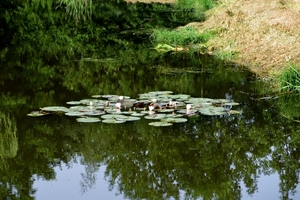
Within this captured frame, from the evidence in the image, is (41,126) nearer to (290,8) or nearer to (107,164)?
(107,164)

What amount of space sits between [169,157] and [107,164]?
723 mm

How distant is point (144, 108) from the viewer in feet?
26.5

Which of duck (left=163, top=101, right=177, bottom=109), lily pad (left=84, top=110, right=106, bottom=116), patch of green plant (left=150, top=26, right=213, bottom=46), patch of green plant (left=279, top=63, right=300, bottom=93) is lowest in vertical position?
lily pad (left=84, top=110, right=106, bottom=116)

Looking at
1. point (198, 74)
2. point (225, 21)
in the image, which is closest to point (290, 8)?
point (225, 21)

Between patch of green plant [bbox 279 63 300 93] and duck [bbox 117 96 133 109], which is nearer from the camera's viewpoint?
duck [bbox 117 96 133 109]

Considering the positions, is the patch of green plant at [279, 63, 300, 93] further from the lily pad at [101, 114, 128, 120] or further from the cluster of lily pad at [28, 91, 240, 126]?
the lily pad at [101, 114, 128, 120]

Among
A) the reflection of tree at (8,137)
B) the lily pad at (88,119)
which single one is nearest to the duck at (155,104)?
the lily pad at (88,119)

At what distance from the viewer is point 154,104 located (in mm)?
8156

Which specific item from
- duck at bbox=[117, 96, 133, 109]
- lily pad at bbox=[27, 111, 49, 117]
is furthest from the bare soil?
lily pad at bbox=[27, 111, 49, 117]

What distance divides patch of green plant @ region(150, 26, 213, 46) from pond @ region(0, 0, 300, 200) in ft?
11.7

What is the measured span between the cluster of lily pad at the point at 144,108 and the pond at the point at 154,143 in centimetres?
9

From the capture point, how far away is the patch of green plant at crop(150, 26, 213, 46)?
1401 cm

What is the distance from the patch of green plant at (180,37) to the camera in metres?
14.0

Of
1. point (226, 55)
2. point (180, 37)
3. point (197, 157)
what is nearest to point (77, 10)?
point (180, 37)
